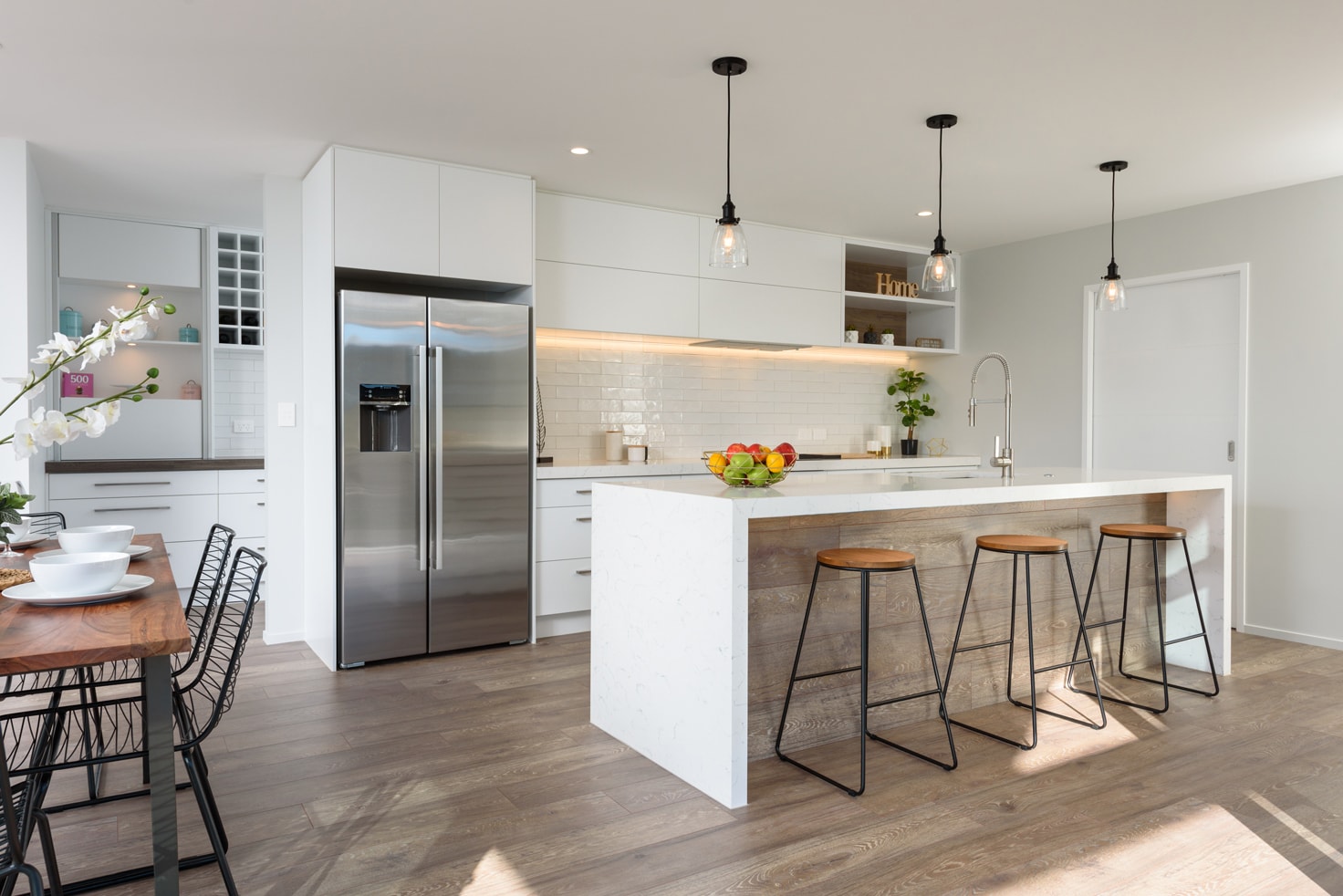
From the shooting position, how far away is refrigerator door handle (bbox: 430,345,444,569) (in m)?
4.23

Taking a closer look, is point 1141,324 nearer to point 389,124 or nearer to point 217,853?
point 389,124

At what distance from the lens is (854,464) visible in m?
5.95

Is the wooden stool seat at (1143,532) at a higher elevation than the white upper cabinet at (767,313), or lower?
lower

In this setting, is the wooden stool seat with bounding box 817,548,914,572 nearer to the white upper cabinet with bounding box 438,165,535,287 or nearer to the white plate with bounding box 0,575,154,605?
the white plate with bounding box 0,575,154,605

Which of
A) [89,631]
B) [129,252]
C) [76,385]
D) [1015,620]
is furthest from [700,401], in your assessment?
[89,631]

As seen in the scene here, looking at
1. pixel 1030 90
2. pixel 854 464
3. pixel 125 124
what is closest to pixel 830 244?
pixel 854 464

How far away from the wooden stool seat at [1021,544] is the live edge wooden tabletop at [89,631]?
260 cm

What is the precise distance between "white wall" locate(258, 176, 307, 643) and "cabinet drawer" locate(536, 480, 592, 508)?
124 centimetres

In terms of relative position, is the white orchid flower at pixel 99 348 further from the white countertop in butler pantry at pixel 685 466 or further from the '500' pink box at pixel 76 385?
the '500' pink box at pixel 76 385

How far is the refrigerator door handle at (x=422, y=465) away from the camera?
4.20m

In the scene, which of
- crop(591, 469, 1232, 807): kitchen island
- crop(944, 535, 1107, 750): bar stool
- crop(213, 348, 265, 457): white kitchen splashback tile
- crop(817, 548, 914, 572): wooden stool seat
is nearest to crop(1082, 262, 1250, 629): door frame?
crop(591, 469, 1232, 807): kitchen island

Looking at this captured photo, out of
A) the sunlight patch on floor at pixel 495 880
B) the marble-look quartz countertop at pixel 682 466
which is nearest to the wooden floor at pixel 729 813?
the sunlight patch on floor at pixel 495 880

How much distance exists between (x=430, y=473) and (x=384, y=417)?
337mm

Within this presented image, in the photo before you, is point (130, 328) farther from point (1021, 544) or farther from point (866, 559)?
point (1021, 544)
